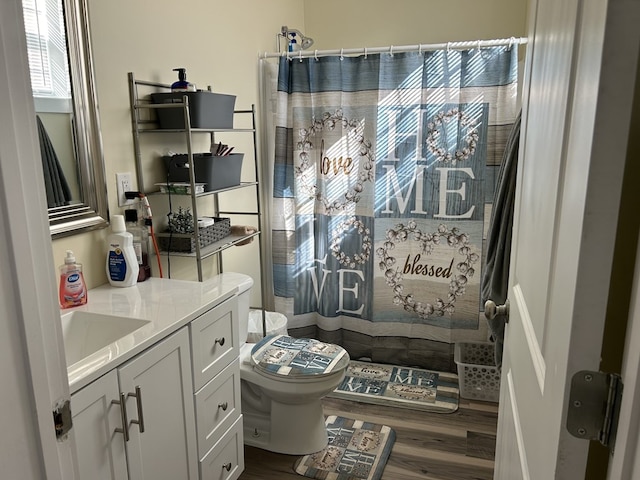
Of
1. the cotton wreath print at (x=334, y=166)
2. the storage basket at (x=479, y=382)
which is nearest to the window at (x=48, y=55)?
the cotton wreath print at (x=334, y=166)

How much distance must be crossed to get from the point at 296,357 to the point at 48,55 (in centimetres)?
147

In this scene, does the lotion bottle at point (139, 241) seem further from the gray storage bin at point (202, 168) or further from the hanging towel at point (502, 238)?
the hanging towel at point (502, 238)

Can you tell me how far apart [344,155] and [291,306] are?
997mm

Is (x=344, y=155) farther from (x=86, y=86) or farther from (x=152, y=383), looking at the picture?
(x=152, y=383)

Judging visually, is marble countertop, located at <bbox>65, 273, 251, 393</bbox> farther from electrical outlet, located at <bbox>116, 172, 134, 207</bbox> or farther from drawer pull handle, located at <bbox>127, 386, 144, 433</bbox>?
electrical outlet, located at <bbox>116, 172, 134, 207</bbox>

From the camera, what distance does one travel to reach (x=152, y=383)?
145 cm

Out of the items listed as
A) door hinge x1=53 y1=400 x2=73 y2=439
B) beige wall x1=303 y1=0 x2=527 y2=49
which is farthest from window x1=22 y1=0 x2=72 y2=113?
beige wall x1=303 y1=0 x2=527 y2=49

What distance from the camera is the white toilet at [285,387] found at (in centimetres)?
215

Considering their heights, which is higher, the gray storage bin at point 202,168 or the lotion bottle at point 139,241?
the gray storage bin at point 202,168

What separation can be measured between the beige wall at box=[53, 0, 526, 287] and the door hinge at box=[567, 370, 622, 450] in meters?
1.55

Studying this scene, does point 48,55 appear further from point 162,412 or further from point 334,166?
point 334,166

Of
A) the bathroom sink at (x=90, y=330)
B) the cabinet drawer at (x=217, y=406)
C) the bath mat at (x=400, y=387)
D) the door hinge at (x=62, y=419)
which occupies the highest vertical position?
the door hinge at (x=62, y=419)

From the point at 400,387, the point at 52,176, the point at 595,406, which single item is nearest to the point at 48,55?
the point at 52,176

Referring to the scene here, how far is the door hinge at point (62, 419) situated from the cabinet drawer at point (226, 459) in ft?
3.22
